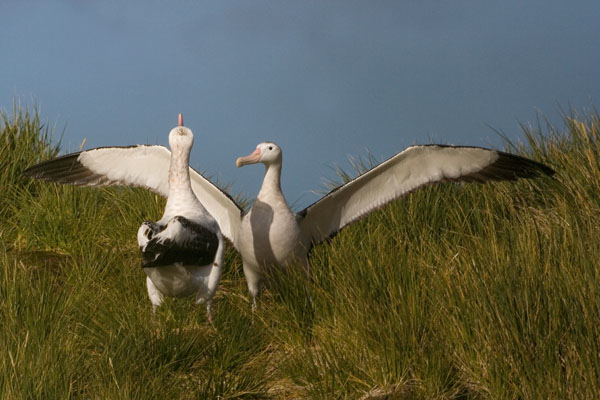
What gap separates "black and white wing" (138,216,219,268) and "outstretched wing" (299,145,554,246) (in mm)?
1644

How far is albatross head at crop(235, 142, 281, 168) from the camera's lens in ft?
21.2

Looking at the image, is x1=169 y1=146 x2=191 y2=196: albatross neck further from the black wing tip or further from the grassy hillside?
the black wing tip

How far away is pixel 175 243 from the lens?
5047 mm

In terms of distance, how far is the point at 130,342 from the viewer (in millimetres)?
4543

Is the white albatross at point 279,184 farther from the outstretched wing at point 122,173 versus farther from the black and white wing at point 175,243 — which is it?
the black and white wing at point 175,243

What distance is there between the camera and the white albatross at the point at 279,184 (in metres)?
6.39

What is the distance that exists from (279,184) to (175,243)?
5.66 ft

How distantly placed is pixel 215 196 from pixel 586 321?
396 centimetres

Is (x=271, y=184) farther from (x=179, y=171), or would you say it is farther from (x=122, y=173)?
(x=122, y=173)

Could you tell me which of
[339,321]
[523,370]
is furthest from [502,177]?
[523,370]

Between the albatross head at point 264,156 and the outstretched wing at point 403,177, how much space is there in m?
0.58

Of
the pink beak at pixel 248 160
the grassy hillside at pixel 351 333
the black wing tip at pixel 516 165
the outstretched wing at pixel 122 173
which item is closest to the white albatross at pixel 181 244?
the grassy hillside at pixel 351 333

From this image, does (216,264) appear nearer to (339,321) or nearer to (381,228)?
(339,321)

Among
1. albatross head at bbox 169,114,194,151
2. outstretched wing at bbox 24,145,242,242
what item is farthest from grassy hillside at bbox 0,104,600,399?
albatross head at bbox 169,114,194,151
